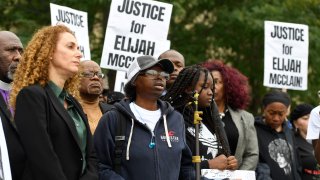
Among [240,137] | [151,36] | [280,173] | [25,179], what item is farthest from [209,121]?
[151,36]

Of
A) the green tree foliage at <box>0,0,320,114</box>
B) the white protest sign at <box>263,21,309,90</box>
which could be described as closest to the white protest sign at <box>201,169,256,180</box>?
the white protest sign at <box>263,21,309,90</box>

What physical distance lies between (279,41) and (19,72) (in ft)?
25.9

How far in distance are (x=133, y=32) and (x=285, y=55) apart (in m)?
2.98

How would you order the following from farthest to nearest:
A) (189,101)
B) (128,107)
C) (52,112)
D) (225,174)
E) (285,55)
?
(285,55)
(189,101)
(225,174)
(128,107)
(52,112)

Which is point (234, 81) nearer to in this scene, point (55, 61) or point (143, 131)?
point (143, 131)

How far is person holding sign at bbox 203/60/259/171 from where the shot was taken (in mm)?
8844

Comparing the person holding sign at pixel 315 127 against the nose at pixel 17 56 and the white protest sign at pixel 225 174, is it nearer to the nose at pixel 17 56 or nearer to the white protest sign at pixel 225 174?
the white protest sign at pixel 225 174

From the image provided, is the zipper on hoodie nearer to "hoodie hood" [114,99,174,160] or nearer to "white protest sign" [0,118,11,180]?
"hoodie hood" [114,99,174,160]

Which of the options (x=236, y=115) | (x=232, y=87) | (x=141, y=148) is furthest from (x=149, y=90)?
(x=232, y=87)

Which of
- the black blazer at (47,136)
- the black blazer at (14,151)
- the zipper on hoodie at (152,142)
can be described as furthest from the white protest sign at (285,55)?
the black blazer at (14,151)

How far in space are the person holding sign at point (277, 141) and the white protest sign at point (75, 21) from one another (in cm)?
257

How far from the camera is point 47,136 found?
20.1ft

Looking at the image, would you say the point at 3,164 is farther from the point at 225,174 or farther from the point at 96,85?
the point at 96,85

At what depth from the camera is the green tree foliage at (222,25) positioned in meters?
17.5
